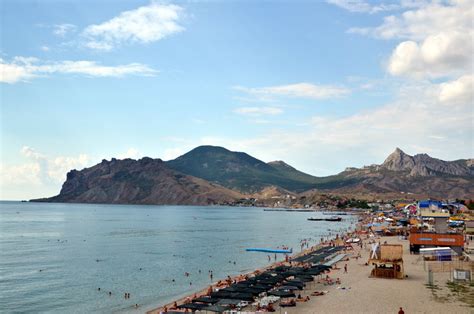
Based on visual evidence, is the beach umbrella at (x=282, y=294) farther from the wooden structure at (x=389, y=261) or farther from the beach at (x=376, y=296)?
the wooden structure at (x=389, y=261)

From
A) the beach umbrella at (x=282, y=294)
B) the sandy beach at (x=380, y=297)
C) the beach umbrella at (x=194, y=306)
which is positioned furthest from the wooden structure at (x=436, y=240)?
the beach umbrella at (x=194, y=306)

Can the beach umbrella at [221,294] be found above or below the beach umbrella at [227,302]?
below

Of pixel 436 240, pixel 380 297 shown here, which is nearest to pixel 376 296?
pixel 380 297

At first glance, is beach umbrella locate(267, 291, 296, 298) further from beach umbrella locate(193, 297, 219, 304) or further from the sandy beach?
beach umbrella locate(193, 297, 219, 304)

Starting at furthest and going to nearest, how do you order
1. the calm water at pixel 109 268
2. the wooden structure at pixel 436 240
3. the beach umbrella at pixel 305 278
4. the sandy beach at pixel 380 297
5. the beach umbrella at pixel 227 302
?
the wooden structure at pixel 436 240
the calm water at pixel 109 268
the beach umbrella at pixel 305 278
the beach umbrella at pixel 227 302
the sandy beach at pixel 380 297

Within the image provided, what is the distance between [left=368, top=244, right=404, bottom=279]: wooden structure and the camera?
156 ft

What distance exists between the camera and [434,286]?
42656 mm

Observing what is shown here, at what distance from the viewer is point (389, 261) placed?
48125mm

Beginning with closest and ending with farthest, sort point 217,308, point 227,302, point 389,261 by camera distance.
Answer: point 217,308 < point 227,302 < point 389,261

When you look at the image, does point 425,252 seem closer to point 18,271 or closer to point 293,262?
point 293,262

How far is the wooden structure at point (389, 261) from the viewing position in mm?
47406

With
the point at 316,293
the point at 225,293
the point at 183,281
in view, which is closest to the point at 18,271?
the point at 183,281

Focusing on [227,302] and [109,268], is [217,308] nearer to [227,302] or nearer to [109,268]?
[227,302]

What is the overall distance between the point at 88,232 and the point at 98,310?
97.4 metres
